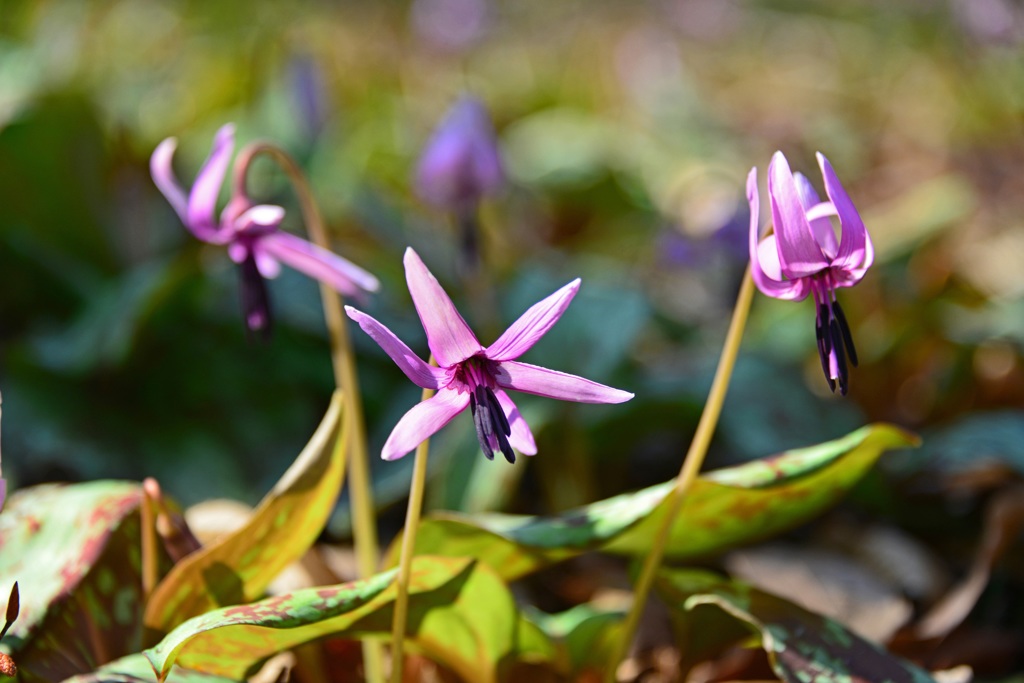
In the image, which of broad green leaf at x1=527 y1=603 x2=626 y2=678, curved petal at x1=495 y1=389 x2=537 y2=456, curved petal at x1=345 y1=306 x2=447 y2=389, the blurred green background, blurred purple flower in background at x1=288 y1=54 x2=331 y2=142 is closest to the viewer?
curved petal at x1=345 y1=306 x2=447 y2=389

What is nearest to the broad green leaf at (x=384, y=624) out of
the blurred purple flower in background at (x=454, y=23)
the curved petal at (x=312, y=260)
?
the curved petal at (x=312, y=260)

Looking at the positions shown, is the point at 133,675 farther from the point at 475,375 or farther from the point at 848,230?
the point at 848,230

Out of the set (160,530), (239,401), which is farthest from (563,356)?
(160,530)

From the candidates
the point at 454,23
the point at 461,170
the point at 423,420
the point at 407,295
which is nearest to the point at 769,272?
the point at 423,420

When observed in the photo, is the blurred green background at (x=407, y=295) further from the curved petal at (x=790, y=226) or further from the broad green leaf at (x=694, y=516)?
the curved petal at (x=790, y=226)

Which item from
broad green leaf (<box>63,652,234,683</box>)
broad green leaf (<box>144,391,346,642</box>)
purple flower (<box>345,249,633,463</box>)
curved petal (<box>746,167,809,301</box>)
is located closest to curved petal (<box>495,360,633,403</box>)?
purple flower (<box>345,249,633,463</box>)

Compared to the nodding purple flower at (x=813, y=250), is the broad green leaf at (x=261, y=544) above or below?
below

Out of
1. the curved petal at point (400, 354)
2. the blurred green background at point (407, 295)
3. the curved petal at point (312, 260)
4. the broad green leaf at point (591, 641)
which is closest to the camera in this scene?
the curved petal at point (400, 354)

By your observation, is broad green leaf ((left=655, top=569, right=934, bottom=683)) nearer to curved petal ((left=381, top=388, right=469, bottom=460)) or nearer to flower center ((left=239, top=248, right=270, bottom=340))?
curved petal ((left=381, top=388, right=469, bottom=460))
